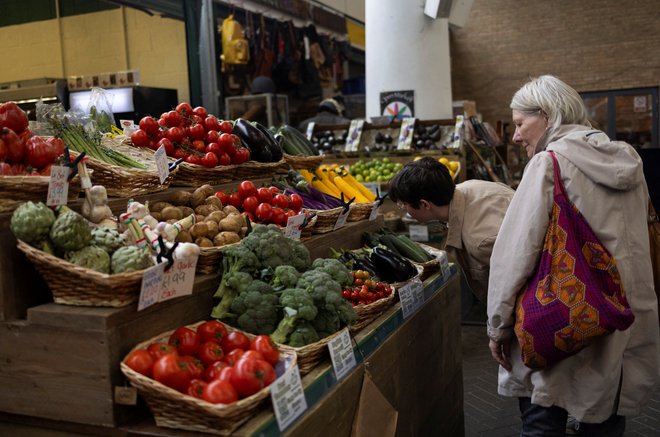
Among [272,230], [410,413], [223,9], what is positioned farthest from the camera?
[223,9]

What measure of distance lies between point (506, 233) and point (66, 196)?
1454 millimetres

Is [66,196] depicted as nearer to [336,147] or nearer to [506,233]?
[506,233]

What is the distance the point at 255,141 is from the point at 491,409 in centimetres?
229

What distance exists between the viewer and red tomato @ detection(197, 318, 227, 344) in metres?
2.09

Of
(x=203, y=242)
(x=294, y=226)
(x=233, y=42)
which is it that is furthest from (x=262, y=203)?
(x=233, y=42)

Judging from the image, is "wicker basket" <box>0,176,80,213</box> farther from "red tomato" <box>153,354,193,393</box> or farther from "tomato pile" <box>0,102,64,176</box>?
"red tomato" <box>153,354,193,393</box>

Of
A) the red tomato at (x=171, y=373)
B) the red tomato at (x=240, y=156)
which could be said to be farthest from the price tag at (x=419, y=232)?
the red tomato at (x=171, y=373)

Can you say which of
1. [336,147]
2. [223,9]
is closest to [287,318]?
[336,147]

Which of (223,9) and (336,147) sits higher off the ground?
(223,9)

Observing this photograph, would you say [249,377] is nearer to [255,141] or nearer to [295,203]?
[295,203]

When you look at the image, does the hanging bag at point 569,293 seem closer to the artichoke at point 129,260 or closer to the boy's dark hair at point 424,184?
the boy's dark hair at point 424,184

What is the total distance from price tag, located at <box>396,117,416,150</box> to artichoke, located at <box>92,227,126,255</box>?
5.43m

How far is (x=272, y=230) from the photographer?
2.52m

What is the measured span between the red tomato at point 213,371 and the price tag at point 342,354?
16.3 inches
